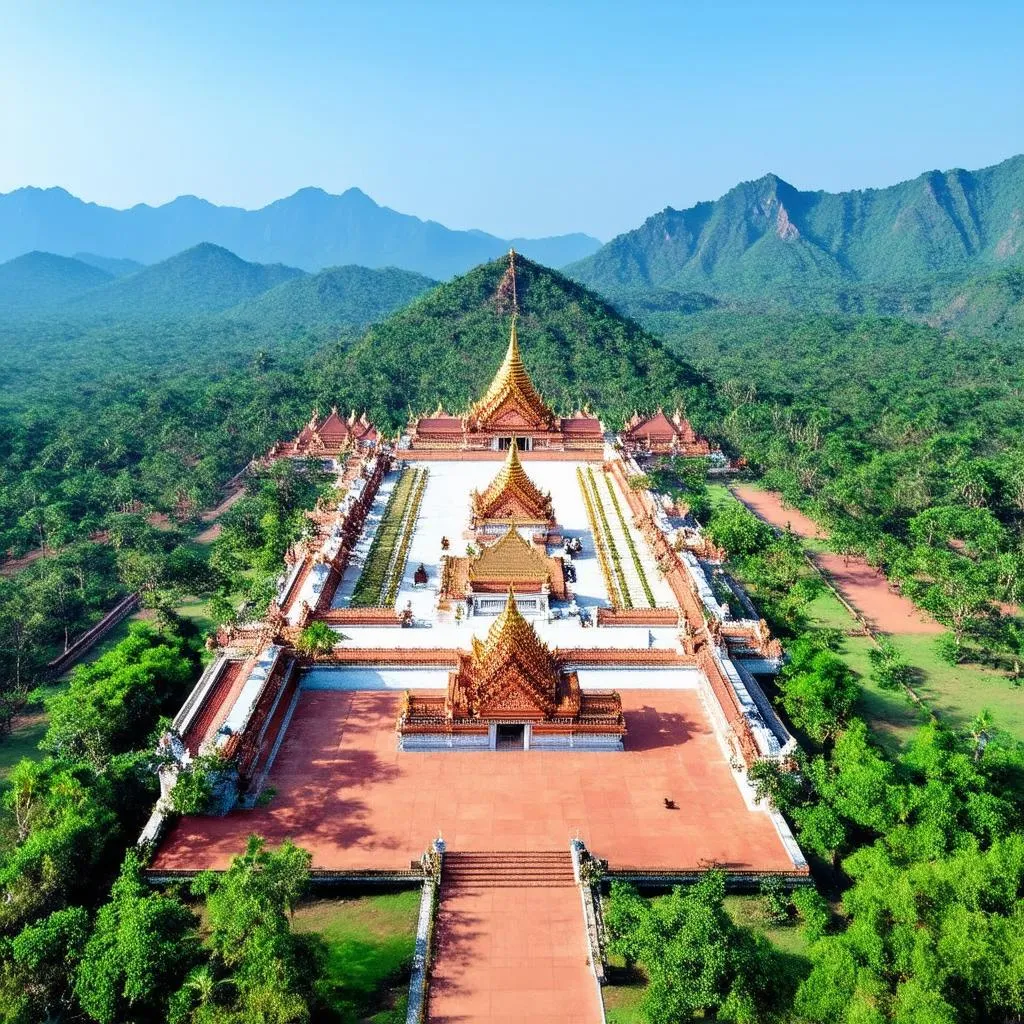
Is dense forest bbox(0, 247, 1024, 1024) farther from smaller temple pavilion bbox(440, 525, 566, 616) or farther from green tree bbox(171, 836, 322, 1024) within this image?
smaller temple pavilion bbox(440, 525, 566, 616)

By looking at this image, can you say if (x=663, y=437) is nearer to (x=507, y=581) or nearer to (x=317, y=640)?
(x=507, y=581)

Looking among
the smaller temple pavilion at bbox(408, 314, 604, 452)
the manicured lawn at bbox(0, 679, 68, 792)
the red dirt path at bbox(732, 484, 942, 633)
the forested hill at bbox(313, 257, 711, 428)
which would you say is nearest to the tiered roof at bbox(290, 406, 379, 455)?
the forested hill at bbox(313, 257, 711, 428)

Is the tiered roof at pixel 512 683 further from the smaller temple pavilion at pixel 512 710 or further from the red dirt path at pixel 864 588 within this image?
the red dirt path at pixel 864 588

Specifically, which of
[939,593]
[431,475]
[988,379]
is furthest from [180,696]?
[988,379]

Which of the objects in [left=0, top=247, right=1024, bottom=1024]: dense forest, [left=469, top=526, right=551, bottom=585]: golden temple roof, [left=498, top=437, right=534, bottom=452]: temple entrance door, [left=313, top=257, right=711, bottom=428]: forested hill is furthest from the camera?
[left=313, top=257, right=711, bottom=428]: forested hill

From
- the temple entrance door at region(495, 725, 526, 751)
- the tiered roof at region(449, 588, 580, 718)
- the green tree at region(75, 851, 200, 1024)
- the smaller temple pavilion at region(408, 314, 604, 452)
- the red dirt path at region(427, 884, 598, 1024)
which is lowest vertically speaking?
the red dirt path at region(427, 884, 598, 1024)

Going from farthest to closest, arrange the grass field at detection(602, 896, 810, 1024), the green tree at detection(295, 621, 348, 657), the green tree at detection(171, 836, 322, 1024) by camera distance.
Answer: the green tree at detection(295, 621, 348, 657), the grass field at detection(602, 896, 810, 1024), the green tree at detection(171, 836, 322, 1024)
